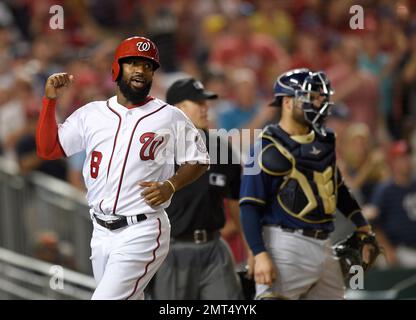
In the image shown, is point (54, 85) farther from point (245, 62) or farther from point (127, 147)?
point (245, 62)

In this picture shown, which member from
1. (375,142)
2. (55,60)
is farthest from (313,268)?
(55,60)

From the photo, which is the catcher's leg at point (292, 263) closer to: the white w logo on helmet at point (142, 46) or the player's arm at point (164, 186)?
the player's arm at point (164, 186)

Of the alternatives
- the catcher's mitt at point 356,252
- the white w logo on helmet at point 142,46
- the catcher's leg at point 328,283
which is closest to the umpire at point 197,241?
the catcher's leg at point 328,283

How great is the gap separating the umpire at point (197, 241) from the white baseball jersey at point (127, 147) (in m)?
1.09

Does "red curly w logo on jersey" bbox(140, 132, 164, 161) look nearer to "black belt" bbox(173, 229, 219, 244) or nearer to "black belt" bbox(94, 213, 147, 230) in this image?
"black belt" bbox(94, 213, 147, 230)

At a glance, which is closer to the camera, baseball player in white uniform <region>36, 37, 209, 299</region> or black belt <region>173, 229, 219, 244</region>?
baseball player in white uniform <region>36, 37, 209, 299</region>

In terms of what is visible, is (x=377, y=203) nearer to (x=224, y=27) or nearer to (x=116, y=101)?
(x=224, y=27)

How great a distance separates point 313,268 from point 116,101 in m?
1.56

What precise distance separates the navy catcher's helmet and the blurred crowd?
2.41 metres

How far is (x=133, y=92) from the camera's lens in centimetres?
568

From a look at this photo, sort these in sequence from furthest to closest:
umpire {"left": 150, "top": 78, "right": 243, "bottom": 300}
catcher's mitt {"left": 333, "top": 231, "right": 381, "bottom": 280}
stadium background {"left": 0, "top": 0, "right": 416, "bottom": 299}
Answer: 1. stadium background {"left": 0, "top": 0, "right": 416, "bottom": 299}
2. umpire {"left": 150, "top": 78, "right": 243, "bottom": 300}
3. catcher's mitt {"left": 333, "top": 231, "right": 381, "bottom": 280}

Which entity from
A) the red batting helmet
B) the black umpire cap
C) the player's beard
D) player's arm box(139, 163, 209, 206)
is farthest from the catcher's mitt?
the red batting helmet

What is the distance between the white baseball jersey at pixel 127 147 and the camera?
18.5ft

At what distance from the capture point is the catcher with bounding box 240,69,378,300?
6.42m
